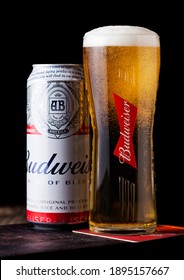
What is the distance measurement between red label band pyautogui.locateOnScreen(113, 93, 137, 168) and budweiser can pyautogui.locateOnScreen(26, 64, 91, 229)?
0.36 feet

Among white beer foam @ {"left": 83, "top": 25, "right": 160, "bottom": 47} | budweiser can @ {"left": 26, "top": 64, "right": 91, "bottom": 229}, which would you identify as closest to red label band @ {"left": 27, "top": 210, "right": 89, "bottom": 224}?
budweiser can @ {"left": 26, "top": 64, "right": 91, "bottom": 229}

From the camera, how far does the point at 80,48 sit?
287 centimetres

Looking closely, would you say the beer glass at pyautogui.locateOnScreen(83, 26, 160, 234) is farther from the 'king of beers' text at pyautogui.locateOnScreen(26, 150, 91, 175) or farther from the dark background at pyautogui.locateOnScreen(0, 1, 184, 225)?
the dark background at pyautogui.locateOnScreen(0, 1, 184, 225)

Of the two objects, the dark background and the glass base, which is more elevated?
the dark background

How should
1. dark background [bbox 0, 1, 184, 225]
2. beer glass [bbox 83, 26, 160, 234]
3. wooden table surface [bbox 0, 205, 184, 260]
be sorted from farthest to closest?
dark background [bbox 0, 1, 184, 225] → beer glass [bbox 83, 26, 160, 234] → wooden table surface [bbox 0, 205, 184, 260]

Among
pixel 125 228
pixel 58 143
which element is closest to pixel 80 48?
pixel 58 143

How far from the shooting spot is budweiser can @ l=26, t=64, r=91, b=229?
66.1 inches

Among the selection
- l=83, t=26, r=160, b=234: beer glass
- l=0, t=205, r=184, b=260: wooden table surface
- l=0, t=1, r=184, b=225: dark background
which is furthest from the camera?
l=0, t=1, r=184, b=225: dark background

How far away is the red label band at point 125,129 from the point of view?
5.29 feet

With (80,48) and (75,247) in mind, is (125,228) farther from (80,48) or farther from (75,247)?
(80,48)

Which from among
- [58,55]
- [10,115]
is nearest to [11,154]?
[10,115]

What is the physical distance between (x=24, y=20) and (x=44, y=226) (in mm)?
1281

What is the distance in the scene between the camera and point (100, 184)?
5.32 ft

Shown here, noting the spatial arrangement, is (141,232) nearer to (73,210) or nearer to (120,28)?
(73,210)
